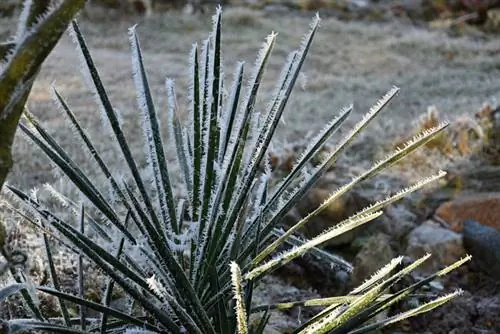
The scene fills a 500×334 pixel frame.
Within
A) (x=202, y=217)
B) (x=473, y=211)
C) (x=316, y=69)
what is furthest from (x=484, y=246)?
(x=316, y=69)

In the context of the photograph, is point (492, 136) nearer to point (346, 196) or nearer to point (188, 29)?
point (346, 196)

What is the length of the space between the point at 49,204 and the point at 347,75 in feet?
13.4

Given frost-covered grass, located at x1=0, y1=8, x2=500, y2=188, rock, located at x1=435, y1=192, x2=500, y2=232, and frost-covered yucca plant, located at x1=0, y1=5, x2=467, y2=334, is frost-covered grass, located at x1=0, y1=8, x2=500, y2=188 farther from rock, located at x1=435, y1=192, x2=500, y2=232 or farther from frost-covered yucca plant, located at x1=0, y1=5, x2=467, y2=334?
frost-covered yucca plant, located at x1=0, y1=5, x2=467, y2=334

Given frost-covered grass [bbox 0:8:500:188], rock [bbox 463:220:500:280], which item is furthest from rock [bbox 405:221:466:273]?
frost-covered grass [bbox 0:8:500:188]

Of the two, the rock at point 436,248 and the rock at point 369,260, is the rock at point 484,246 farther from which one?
the rock at point 369,260

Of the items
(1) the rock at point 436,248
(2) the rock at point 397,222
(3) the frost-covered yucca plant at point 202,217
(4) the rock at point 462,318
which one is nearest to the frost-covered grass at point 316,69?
(2) the rock at point 397,222

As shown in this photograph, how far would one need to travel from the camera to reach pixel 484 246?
2410 mm

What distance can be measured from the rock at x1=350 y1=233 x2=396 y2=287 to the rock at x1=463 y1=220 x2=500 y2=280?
34 cm

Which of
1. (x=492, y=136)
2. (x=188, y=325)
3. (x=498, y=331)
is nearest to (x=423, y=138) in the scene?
(x=188, y=325)

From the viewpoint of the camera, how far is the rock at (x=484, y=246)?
2.34 metres

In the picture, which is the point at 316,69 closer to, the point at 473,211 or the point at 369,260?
the point at 473,211

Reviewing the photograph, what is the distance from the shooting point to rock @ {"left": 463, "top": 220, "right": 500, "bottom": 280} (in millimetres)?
2344

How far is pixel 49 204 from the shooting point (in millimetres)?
2887

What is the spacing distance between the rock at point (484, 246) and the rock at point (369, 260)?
13.3 inches
